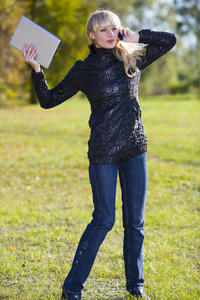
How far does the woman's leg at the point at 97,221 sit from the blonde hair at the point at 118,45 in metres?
0.76

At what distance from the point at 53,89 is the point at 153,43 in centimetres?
89

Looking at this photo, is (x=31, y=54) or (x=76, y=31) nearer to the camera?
(x=31, y=54)

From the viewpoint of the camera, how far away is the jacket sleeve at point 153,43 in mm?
3250

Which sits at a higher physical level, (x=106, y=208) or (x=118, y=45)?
(x=118, y=45)

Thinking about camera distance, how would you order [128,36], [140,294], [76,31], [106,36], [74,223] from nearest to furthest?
[106,36] < [128,36] < [140,294] < [74,223] < [76,31]

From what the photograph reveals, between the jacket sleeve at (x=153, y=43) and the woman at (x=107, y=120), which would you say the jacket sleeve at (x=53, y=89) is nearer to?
the woman at (x=107, y=120)

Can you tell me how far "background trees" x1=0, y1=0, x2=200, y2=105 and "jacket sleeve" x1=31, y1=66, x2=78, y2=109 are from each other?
11735mm

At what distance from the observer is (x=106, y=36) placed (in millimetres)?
3012

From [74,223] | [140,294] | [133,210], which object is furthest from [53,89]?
[74,223]

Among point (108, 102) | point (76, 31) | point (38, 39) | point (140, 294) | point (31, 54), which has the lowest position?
point (140, 294)

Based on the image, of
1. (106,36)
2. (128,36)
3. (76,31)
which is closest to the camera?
(106,36)

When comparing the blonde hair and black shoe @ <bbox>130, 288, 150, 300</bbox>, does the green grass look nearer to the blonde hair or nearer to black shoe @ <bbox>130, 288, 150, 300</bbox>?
black shoe @ <bbox>130, 288, 150, 300</bbox>

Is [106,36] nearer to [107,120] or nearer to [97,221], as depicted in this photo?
[107,120]

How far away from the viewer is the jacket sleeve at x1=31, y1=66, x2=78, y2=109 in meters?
3.11
